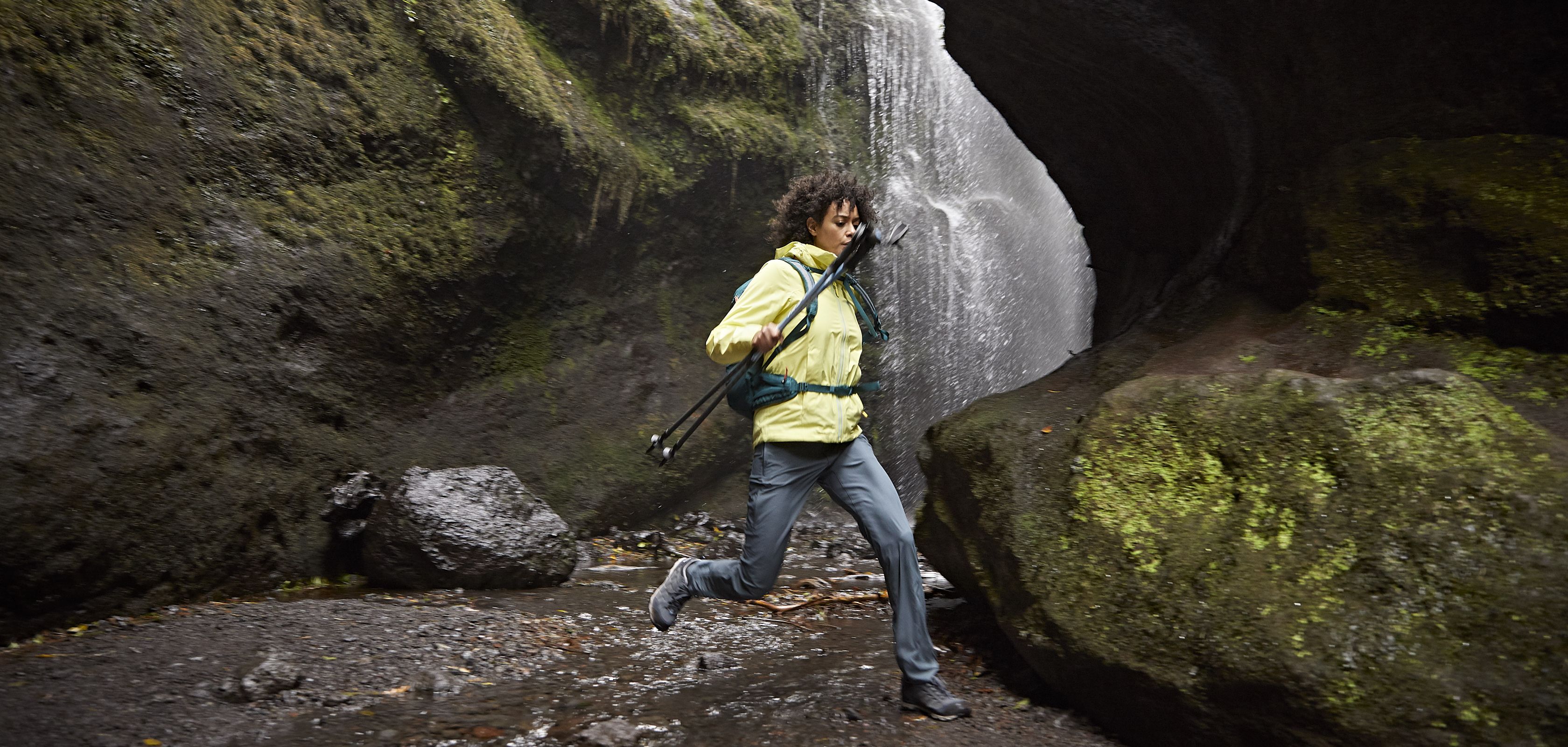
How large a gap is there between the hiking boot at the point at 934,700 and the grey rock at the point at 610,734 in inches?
42.4

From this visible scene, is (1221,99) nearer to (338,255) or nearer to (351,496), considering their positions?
(338,255)

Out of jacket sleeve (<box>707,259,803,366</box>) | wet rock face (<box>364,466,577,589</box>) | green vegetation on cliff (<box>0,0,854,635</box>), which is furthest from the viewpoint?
wet rock face (<box>364,466,577,589</box>)

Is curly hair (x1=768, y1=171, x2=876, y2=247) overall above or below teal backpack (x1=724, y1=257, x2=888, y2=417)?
above

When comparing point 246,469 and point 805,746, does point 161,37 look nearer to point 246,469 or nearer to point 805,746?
point 246,469

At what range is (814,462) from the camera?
11.7 feet

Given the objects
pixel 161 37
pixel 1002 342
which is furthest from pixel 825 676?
pixel 1002 342

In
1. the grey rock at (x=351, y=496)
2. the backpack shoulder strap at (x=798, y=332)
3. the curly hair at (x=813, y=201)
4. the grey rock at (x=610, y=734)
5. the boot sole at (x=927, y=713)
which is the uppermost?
the curly hair at (x=813, y=201)

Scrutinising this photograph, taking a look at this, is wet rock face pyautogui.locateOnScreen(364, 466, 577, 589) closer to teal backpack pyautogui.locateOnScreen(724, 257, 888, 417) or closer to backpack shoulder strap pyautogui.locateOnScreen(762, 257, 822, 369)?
teal backpack pyautogui.locateOnScreen(724, 257, 888, 417)

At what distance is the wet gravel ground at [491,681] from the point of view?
3225mm

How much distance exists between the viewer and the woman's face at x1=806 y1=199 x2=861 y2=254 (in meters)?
3.88

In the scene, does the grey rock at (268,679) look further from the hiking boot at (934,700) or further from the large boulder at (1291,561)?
the large boulder at (1291,561)

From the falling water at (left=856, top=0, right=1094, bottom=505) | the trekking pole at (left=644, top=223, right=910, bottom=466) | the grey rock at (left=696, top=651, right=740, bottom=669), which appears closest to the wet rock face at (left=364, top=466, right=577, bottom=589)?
the grey rock at (left=696, top=651, right=740, bottom=669)

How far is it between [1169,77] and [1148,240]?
1401mm

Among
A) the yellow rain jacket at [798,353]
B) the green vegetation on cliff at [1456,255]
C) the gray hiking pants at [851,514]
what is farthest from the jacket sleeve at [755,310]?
the green vegetation on cliff at [1456,255]
